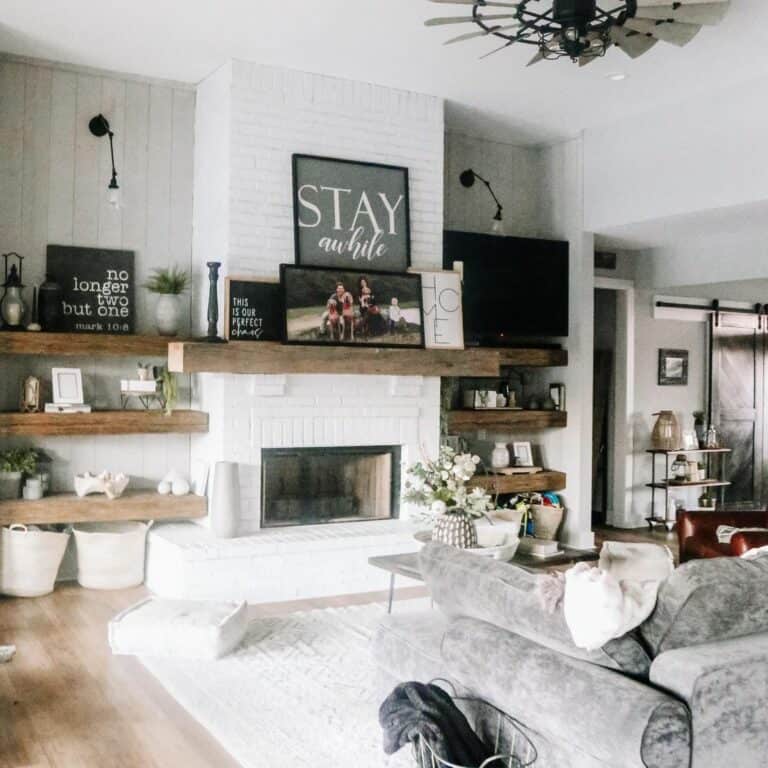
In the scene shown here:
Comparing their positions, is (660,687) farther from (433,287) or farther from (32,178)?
(32,178)

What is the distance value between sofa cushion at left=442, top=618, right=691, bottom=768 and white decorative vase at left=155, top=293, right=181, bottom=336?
11.4 ft

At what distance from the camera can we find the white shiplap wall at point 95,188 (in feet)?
18.7

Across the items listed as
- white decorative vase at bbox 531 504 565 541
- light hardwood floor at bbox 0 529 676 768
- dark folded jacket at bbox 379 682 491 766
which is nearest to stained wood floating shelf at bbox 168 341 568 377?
white decorative vase at bbox 531 504 565 541

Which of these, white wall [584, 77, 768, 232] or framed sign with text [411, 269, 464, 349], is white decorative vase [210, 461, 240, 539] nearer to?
framed sign with text [411, 269, 464, 349]

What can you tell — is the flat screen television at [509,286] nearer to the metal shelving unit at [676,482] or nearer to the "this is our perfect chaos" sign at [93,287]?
the metal shelving unit at [676,482]

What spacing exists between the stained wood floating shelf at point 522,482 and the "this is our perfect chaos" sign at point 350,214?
1.77 meters

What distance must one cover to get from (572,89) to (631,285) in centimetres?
270

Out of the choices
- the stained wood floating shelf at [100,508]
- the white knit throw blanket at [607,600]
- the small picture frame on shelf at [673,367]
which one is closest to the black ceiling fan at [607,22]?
the white knit throw blanket at [607,600]

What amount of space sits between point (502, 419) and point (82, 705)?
4110mm

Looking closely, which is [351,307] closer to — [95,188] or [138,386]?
[138,386]

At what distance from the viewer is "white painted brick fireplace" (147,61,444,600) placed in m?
5.55

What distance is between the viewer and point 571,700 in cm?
250

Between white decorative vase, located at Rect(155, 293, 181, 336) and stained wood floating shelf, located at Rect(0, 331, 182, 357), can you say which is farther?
white decorative vase, located at Rect(155, 293, 181, 336)

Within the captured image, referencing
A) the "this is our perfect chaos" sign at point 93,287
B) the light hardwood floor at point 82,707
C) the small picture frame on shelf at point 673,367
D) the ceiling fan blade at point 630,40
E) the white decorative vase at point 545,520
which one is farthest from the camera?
the small picture frame on shelf at point 673,367
